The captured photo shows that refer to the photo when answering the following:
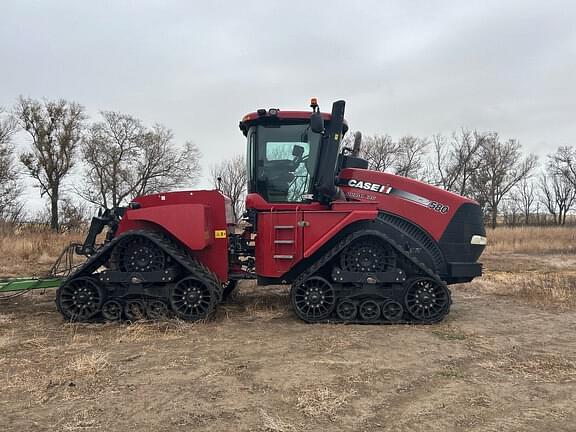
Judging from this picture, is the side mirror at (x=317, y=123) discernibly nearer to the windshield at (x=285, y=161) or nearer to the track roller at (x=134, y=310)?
the windshield at (x=285, y=161)

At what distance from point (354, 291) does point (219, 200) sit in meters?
2.25

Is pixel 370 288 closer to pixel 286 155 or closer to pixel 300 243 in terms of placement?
pixel 300 243

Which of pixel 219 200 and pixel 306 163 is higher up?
pixel 306 163

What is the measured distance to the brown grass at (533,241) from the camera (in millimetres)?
21078

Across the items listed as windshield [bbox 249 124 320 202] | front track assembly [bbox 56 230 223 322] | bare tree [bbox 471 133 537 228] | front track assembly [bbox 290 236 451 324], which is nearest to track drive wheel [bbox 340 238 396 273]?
front track assembly [bbox 290 236 451 324]

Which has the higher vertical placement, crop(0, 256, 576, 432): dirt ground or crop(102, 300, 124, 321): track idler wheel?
crop(102, 300, 124, 321): track idler wheel

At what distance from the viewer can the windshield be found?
6465 millimetres

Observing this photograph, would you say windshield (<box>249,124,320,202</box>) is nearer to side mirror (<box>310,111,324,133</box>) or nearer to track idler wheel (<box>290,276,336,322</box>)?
side mirror (<box>310,111,324,133</box>)

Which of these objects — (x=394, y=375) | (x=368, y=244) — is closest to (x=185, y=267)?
(x=368, y=244)

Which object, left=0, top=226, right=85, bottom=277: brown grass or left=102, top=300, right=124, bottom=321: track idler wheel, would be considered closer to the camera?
left=102, top=300, right=124, bottom=321: track idler wheel

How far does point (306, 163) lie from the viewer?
647cm

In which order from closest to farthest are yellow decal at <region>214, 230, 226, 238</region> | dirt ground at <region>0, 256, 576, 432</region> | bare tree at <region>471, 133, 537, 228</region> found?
dirt ground at <region>0, 256, 576, 432</region>
yellow decal at <region>214, 230, 226, 238</region>
bare tree at <region>471, 133, 537, 228</region>

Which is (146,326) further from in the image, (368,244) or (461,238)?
(461,238)

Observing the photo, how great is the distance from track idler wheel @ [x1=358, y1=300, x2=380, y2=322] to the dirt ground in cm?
20
